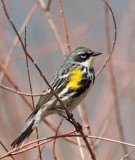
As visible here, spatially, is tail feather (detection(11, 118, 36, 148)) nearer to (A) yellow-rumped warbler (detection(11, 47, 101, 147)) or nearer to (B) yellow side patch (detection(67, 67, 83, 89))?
(A) yellow-rumped warbler (detection(11, 47, 101, 147))

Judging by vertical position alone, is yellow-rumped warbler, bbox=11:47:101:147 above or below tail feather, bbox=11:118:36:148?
above

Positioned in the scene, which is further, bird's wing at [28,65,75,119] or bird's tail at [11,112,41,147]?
bird's wing at [28,65,75,119]

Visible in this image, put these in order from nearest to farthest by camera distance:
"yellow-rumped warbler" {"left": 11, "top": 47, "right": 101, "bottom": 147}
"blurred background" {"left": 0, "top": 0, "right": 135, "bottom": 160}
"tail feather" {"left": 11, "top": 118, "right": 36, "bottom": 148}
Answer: "tail feather" {"left": 11, "top": 118, "right": 36, "bottom": 148}, "yellow-rumped warbler" {"left": 11, "top": 47, "right": 101, "bottom": 147}, "blurred background" {"left": 0, "top": 0, "right": 135, "bottom": 160}

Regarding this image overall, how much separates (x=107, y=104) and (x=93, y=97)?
1815mm

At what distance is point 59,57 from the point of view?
23.4 ft

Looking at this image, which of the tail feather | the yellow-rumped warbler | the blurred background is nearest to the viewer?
the tail feather

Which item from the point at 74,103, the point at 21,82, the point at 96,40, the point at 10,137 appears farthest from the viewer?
the point at 96,40

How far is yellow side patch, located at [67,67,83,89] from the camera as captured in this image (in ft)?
12.6

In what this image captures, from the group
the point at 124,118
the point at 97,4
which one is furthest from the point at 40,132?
the point at 97,4

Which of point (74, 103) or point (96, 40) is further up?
point (96, 40)

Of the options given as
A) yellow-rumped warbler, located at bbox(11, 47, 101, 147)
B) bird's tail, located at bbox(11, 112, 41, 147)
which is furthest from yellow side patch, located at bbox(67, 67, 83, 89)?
bird's tail, located at bbox(11, 112, 41, 147)

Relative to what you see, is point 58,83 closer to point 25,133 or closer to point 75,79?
point 75,79

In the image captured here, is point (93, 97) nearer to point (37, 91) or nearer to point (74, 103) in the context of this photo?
point (37, 91)

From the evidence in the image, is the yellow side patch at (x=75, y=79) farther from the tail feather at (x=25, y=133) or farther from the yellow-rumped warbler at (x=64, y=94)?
the tail feather at (x=25, y=133)
